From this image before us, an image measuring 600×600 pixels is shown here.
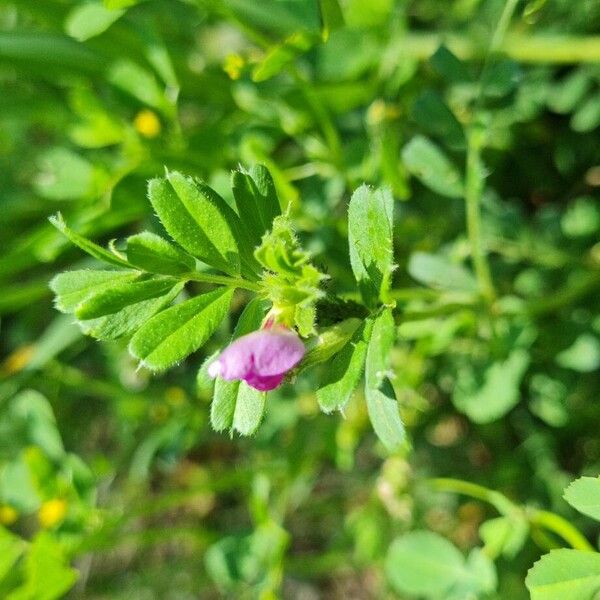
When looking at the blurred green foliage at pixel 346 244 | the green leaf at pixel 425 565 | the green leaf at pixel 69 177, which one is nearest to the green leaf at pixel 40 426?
the blurred green foliage at pixel 346 244

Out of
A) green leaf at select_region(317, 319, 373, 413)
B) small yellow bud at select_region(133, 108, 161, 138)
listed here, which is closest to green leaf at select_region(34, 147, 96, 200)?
small yellow bud at select_region(133, 108, 161, 138)

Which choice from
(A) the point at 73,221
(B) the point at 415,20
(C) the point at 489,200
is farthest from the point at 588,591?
(B) the point at 415,20

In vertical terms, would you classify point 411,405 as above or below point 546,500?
above

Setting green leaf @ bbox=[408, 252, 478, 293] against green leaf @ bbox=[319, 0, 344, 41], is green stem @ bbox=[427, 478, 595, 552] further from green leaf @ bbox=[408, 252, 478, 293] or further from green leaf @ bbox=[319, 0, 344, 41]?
green leaf @ bbox=[319, 0, 344, 41]

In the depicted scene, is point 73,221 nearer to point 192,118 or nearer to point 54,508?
point 54,508

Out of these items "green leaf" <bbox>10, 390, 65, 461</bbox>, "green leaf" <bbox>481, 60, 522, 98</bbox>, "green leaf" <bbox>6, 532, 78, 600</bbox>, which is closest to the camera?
"green leaf" <bbox>481, 60, 522, 98</bbox>

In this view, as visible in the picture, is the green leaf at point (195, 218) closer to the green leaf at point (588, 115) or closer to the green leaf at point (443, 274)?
the green leaf at point (443, 274)
